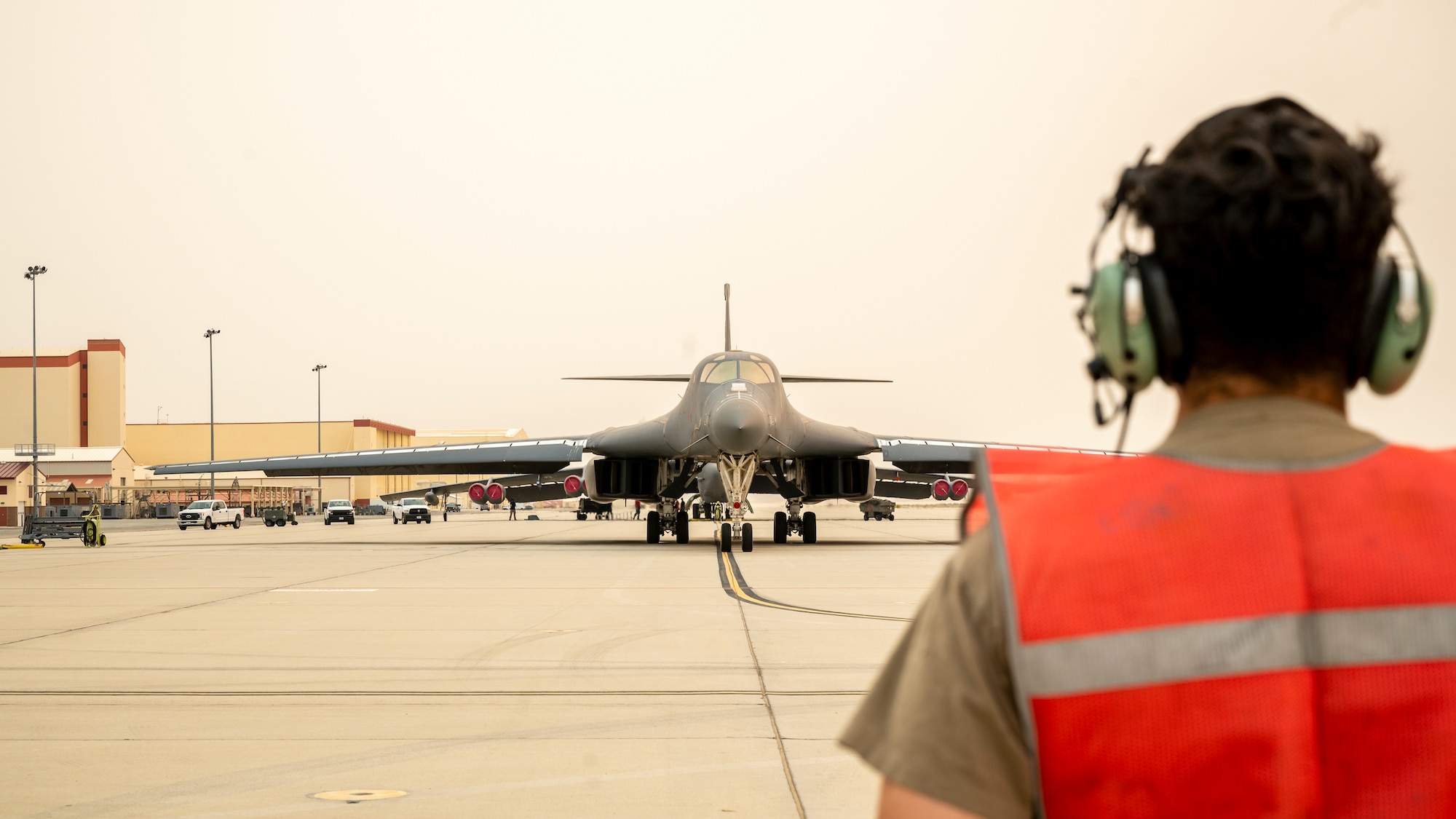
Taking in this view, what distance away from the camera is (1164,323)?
5.69 feet

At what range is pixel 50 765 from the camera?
18.4 ft

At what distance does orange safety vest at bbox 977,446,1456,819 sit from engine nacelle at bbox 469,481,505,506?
51722mm

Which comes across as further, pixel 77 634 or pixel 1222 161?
pixel 77 634

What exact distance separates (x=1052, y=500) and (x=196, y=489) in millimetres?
93316

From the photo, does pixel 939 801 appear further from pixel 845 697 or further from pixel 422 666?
pixel 422 666

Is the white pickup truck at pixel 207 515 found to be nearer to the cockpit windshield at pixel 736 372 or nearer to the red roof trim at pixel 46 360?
the cockpit windshield at pixel 736 372

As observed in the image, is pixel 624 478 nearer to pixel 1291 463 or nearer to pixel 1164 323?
pixel 1164 323

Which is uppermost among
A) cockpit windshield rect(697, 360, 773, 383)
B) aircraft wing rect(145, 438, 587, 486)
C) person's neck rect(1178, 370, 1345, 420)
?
cockpit windshield rect(697, 360, 773, 383)

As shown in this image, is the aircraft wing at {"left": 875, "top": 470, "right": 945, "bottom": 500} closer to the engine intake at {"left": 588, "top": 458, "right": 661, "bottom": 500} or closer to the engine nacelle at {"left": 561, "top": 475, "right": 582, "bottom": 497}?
the engine nacelle at {"left": 561, "top": 475, "right": 582, "bottom": 497}

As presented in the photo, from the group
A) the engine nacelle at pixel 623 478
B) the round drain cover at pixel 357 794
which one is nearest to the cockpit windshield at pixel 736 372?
the engine nacelle at pixel 623 478

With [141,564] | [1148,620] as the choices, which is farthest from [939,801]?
[141,564]

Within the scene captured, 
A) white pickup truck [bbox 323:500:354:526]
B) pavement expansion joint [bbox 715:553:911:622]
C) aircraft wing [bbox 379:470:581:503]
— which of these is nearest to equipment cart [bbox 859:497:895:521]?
aircraft wing [bbox 379:470:581:503]

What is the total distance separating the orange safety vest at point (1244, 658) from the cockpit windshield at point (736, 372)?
830 inches

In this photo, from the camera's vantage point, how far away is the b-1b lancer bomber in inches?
891
